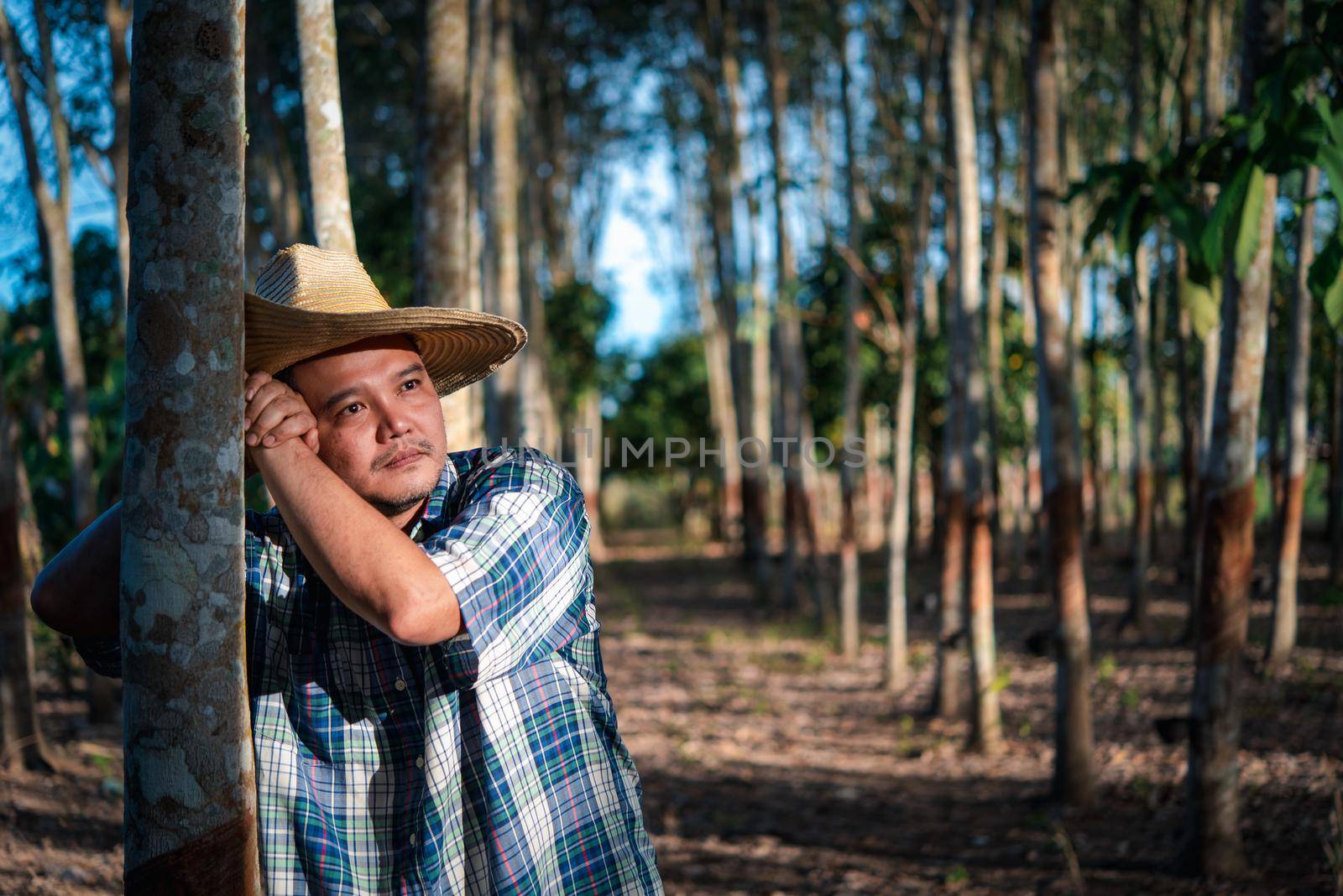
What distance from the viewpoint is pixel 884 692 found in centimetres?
941

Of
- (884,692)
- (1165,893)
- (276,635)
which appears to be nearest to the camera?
(276,635)

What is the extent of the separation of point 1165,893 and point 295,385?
4.18m

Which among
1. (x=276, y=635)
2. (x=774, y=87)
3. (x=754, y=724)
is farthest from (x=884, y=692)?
(x=276, y=635)

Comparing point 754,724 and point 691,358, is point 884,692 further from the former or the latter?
point 691,358

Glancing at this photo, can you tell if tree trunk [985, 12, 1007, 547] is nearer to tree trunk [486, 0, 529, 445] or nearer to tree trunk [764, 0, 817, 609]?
tree trunk [764, 0, 817, 609]

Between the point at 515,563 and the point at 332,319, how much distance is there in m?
0.54

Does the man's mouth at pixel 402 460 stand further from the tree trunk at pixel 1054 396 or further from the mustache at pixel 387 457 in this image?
the tree trunk at pixel 1054 396

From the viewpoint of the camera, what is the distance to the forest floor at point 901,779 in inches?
194

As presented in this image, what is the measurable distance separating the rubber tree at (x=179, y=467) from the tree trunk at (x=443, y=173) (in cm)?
231

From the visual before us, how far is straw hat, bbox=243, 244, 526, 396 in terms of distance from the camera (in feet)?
6.13

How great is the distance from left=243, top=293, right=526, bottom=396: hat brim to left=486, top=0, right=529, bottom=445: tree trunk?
244 inches

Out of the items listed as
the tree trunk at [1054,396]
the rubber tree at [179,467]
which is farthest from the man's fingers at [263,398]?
the tree trunk at [1054,396]

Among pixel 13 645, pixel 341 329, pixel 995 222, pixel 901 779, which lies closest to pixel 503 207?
pixel 995 222

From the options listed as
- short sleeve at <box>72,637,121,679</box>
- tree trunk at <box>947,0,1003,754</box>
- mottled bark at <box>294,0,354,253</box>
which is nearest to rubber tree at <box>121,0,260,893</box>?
short sleeve at <box>72,637,121,679</box>
